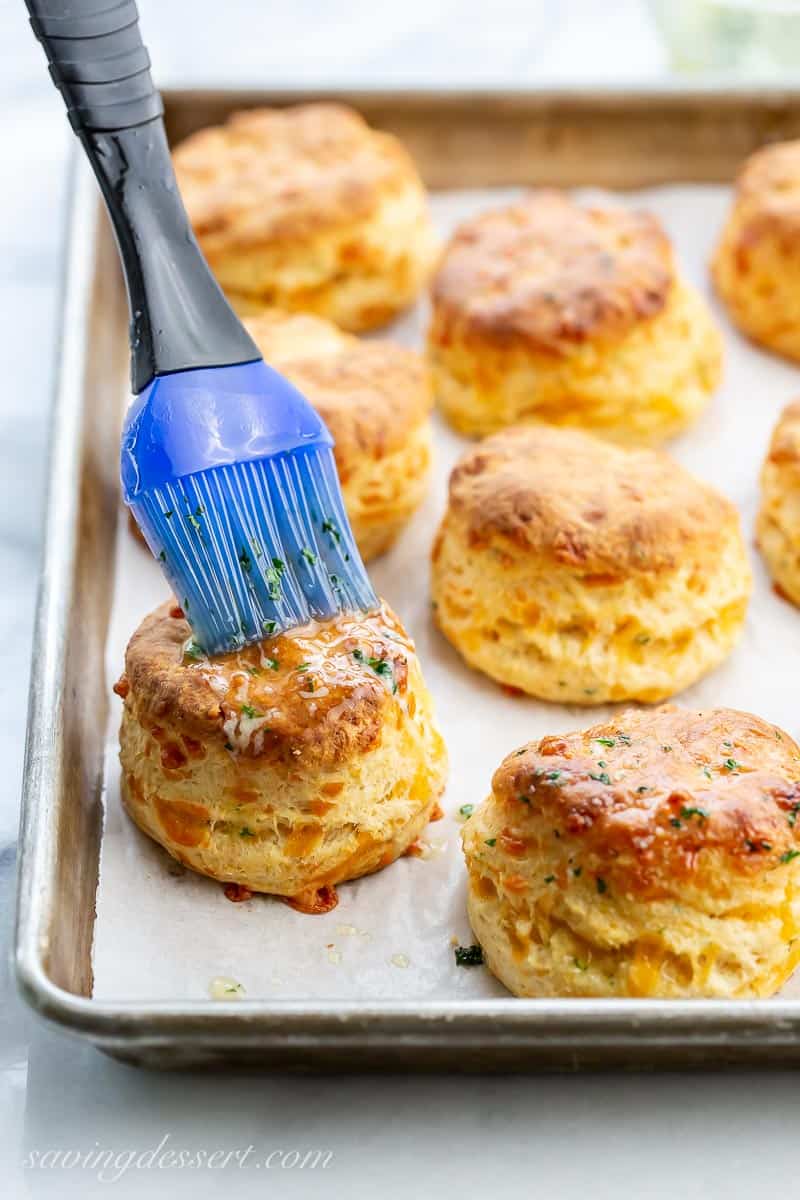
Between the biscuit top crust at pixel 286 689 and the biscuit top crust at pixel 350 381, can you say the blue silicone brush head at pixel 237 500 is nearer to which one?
A: the biscuit top crust at pixel 286 689

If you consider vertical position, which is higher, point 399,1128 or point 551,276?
point 551,276

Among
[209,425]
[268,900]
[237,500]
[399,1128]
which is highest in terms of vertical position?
[209,425]

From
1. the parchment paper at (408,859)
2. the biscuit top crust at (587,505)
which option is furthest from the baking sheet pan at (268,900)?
the biscuit top crust at (587,505)

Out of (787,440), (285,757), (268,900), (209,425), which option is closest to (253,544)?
(209,425)

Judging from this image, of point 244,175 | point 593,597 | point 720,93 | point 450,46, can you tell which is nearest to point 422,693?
point 593,597

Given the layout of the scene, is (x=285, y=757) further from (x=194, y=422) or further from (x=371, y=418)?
(x=371, y=418)

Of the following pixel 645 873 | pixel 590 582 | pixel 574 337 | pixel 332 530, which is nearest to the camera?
pixel 645 873

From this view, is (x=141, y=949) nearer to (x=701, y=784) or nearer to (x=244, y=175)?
(x=701, y=784)

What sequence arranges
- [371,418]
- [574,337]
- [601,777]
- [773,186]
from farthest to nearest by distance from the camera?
[773,186]
[574,337]
[371,418]
[601,777]
